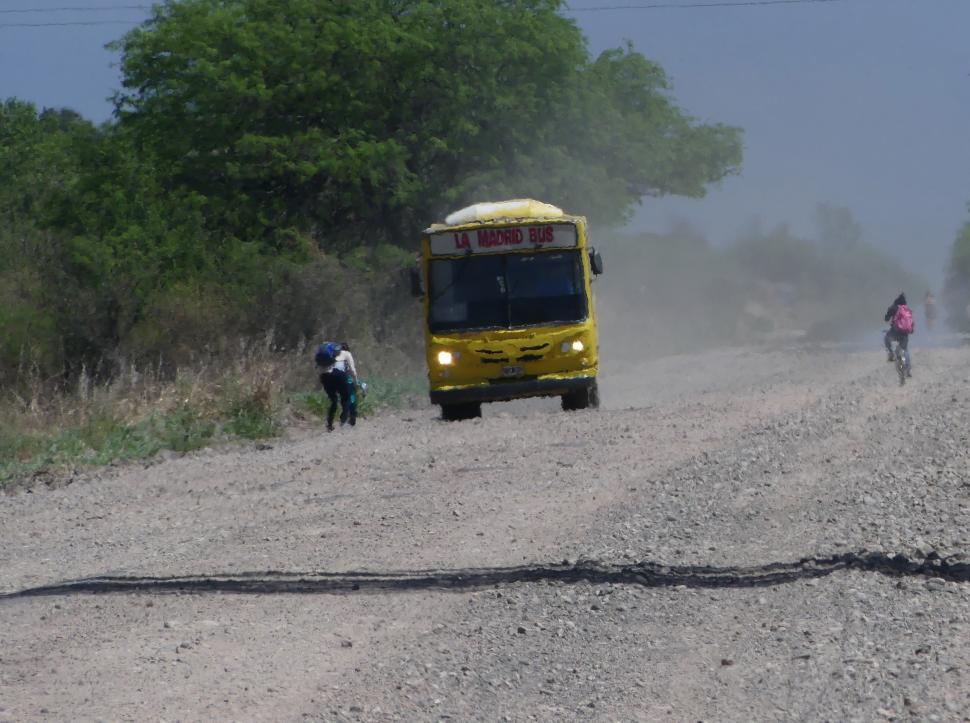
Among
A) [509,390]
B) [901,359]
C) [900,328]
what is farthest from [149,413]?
[900,328]

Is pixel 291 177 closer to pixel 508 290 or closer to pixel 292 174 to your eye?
pixel 292 174

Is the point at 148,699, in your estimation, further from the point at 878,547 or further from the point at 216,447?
the point at 216,447

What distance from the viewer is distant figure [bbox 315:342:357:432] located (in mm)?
20875

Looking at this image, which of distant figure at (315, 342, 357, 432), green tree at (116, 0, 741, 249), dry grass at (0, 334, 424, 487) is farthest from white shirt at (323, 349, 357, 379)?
green tree at (116, 0, 741, 249)

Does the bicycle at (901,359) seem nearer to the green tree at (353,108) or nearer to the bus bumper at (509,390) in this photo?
the bus bumper at (509,390)

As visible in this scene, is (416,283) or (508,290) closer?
(416,283)

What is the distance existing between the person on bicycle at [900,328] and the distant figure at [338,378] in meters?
9.16

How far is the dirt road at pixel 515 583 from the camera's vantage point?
6082 millimetres

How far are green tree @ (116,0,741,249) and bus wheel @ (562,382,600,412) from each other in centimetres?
→ 1307

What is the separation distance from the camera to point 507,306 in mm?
20297

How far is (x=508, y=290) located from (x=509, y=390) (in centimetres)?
138

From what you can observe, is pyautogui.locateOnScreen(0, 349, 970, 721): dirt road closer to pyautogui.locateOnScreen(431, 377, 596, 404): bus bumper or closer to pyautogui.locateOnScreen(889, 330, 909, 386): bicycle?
pyautogui.locateOnScreen(431, 377, 596, 404): bus bumper

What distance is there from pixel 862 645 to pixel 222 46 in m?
30.6

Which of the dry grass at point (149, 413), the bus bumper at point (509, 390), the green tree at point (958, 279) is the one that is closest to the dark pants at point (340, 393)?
the dry grass at point (149, 413)
